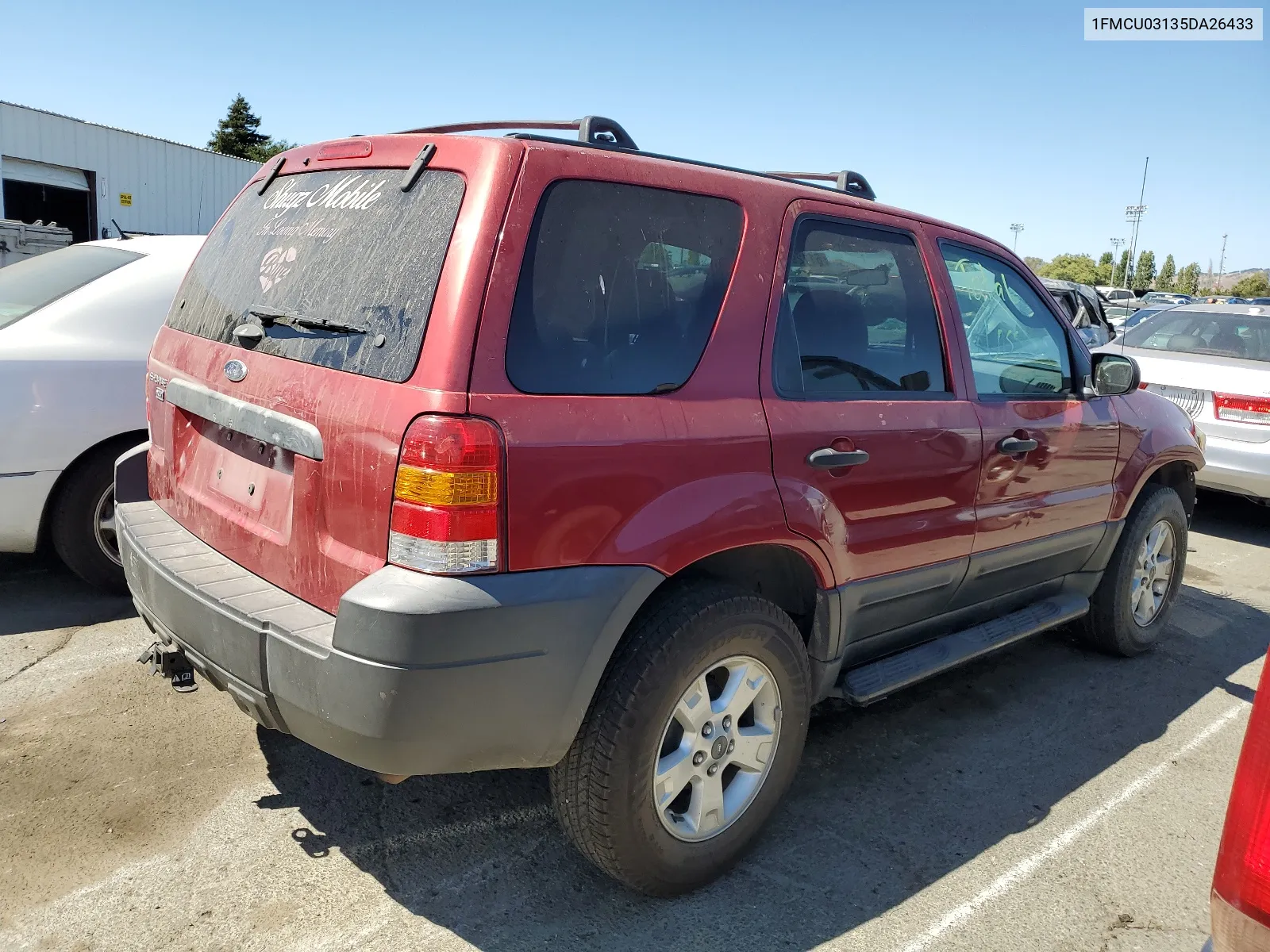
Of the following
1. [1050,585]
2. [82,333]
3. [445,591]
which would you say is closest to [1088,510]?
[1050,585]

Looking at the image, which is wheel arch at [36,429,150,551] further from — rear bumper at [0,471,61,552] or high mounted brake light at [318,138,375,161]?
high mounted brake light at [318,138,375,161]

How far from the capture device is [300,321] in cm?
252

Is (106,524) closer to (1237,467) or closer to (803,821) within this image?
(803,821)

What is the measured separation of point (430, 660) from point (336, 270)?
3.55ft

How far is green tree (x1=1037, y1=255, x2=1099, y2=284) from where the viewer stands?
299 feet

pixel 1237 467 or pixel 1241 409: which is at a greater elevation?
pixel 1241 409

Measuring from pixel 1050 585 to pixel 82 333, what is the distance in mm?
4414

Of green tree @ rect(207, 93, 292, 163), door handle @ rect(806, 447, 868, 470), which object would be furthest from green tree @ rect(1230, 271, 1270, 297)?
door handle @ rect(806, 447, 868, 470)

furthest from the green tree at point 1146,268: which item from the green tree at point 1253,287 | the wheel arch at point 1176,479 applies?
the wheel arch at point 1176,479

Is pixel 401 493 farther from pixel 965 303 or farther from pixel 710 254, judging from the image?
pixel 965 303

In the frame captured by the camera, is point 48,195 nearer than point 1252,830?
No

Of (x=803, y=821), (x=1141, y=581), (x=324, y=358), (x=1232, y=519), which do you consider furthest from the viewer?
(x=1232, y=519)

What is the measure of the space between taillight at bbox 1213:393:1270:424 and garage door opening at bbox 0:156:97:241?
63.0 ft

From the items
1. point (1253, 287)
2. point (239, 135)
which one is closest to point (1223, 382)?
point (239, 135)
